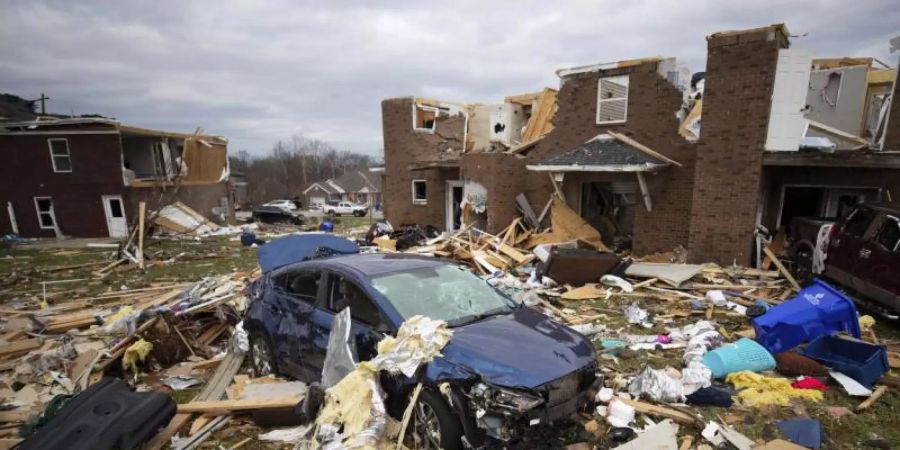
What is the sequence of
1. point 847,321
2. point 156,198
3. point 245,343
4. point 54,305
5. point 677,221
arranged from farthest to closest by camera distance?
point 156,198 → point 677,221 → point 54,305 → point 245,343 → point 847,321

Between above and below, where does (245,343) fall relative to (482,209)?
below

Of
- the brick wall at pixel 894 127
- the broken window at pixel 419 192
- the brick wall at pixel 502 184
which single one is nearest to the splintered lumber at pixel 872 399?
the brick wall at pixel 894 127

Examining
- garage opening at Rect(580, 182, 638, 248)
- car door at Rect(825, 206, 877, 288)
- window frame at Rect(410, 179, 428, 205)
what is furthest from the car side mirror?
window frame at Rect(410, 179, 428, 205)

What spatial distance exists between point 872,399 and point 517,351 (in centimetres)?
398

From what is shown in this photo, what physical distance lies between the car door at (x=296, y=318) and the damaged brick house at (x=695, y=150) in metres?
8.80

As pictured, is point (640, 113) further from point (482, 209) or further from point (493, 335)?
point (493, 335)

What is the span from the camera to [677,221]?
11.3 m

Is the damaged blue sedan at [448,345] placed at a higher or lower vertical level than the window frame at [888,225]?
lower

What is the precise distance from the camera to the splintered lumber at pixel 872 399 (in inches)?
166

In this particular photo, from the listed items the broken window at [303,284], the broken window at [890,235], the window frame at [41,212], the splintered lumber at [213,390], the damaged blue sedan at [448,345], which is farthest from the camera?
the window frame at [41,212]

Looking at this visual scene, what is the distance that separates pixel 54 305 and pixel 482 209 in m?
11.6

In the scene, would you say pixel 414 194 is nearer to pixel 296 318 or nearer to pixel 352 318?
pixel 296 318

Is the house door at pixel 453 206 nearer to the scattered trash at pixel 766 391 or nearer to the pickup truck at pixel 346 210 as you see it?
the scattered trash at pixel 766 391

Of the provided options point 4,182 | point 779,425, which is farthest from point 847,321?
point 4,182
